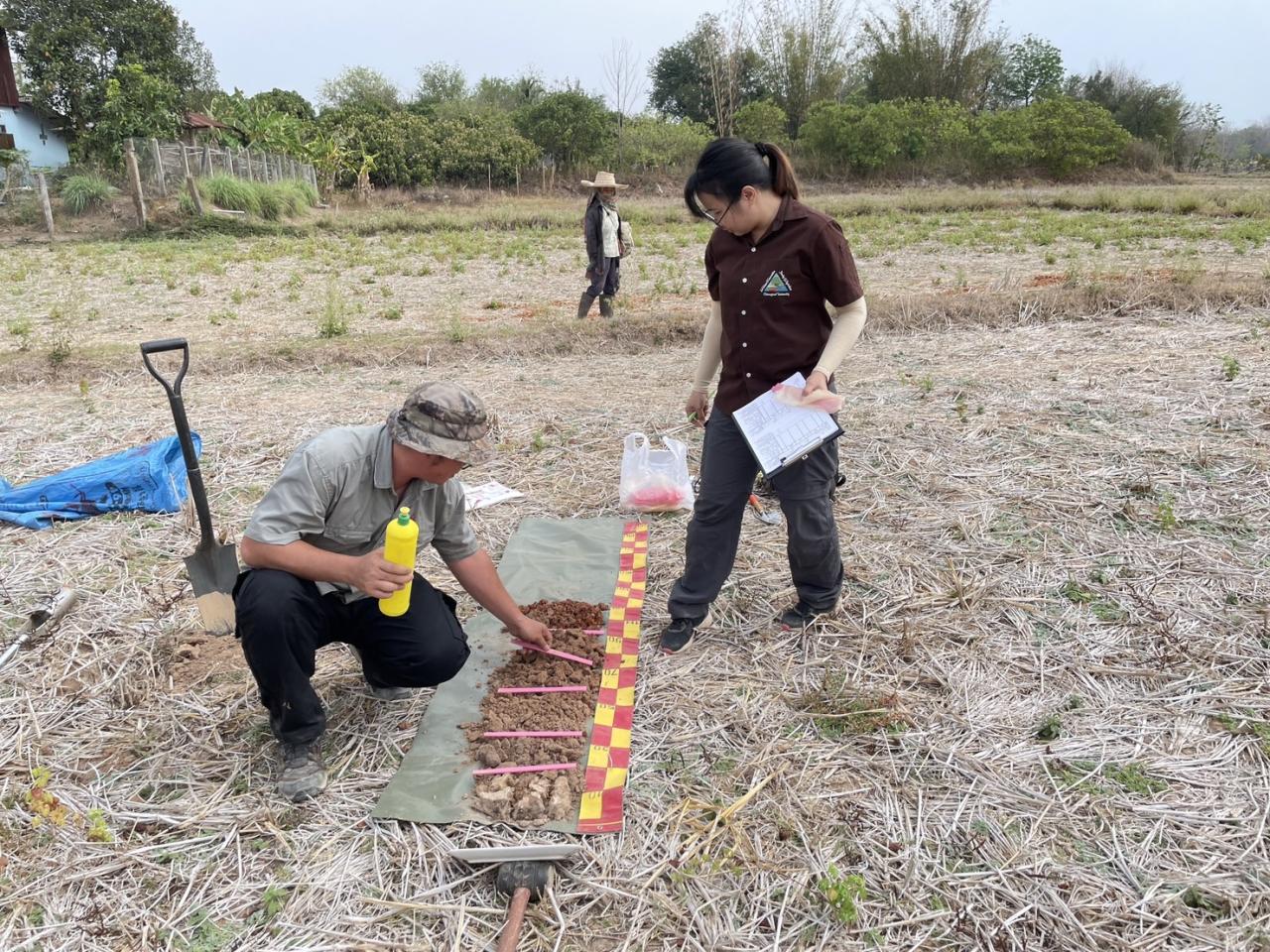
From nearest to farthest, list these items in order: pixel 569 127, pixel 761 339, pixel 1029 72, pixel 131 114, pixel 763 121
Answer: pixel 761 339
pixel 131 114
pixel 569 127
pixel 763 121
pixel 1029 72

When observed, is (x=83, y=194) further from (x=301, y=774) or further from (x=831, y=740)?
(x=831, y=740)

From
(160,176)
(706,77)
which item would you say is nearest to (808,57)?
(706,77)

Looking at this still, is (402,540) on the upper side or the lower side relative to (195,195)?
lower

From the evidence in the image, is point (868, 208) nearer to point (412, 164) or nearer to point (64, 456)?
point (412, 164)

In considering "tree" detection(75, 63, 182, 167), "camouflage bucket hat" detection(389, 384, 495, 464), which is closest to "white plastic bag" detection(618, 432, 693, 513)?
"camouflage bucket hat" detection(389, 384, 495, 464)

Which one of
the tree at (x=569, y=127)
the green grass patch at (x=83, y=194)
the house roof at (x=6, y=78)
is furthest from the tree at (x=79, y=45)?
the tree at (x=569, y=127)

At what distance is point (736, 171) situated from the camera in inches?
90.7

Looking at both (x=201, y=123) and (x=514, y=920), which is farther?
(x=201, y=123)

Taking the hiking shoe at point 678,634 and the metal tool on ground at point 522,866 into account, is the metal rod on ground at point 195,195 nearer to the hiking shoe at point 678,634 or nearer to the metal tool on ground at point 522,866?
the hiking shoe at point 678,634

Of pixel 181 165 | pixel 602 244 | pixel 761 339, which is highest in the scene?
pixel 181 165

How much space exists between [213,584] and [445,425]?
141cm

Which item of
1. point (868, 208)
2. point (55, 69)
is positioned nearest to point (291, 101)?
point (55, 69)

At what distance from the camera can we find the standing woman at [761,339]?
2.38 m

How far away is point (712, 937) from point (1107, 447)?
136 inches
